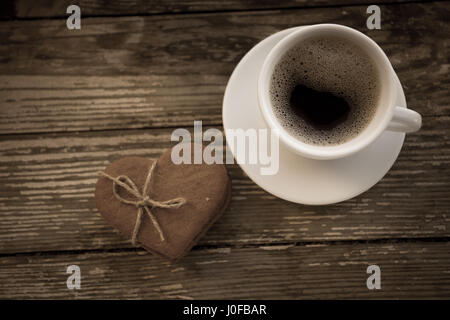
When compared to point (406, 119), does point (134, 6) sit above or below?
above

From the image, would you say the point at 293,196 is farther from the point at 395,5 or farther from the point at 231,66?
the point at 395,5

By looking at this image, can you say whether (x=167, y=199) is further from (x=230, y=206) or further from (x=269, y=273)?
(x=269, y=273)

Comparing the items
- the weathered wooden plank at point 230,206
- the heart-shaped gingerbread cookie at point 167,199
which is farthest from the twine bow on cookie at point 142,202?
the weathered wooden plank at point 230,206

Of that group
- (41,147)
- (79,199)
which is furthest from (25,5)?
(79,199)

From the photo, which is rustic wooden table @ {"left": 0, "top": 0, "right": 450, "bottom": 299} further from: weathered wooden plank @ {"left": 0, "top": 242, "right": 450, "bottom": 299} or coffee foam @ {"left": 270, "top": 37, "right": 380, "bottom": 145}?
coffee foam @ {"left": 270, "top": 37, "right": 380, "bottom": 145}

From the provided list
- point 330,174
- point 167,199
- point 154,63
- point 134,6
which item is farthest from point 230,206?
point 134,6

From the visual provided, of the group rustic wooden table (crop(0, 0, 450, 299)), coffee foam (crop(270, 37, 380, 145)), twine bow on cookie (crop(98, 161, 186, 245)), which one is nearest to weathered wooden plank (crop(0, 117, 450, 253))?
rustic wooden table (crop(0, 0, 450, 299))

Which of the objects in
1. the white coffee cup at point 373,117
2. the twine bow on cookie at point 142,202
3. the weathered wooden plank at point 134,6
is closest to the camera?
the white coffee cup at point 373,117

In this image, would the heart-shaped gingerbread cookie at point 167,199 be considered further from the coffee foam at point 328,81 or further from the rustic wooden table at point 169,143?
the coffee foam at point 328,81
